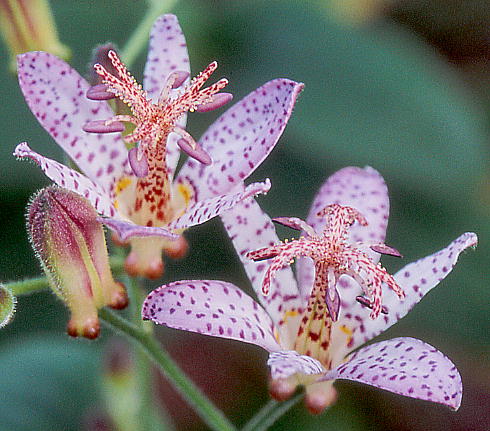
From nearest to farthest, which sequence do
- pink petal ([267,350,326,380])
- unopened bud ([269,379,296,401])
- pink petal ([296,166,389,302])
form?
pink petal ([267,350,326,380]) < unopened bud ([269,379,296,401]) < pink petal ([296,166,389,302])

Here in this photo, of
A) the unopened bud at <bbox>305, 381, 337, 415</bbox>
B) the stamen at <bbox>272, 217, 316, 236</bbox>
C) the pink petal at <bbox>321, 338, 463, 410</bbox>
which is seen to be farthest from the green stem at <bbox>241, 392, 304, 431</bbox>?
the stamen at <bbox>272, 217, 316, 236</bbox>

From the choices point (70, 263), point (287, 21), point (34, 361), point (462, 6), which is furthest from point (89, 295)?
point (462, 6)

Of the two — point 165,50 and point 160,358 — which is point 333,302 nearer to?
point 160,358

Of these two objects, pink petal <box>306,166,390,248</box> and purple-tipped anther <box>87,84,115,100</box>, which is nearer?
purple-tipped anther <box>87,84,115,100</box>

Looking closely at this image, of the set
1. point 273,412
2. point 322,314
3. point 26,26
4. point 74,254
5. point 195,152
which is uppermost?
point 26,26

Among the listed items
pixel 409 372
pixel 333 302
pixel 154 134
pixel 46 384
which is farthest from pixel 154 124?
pixel 46 384

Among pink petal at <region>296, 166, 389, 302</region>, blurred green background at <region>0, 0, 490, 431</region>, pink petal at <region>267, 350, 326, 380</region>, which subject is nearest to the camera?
pink petal at <region>267, 350, 326, 380</region>

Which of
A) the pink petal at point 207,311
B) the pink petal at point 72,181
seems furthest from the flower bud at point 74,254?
the pink petal at point 207,311

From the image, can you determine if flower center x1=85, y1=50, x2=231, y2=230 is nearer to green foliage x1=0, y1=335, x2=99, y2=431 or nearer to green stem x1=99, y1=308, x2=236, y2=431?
green stem x1=99, y1=308, x2=236, y2=431
